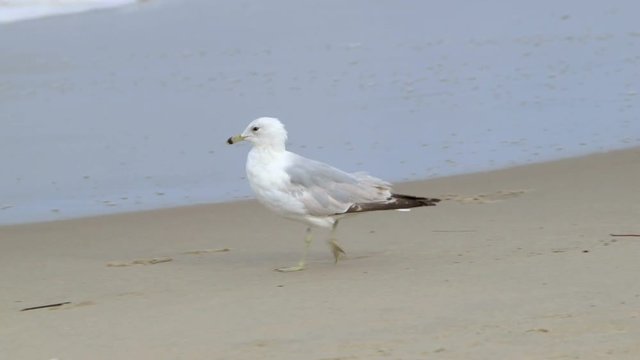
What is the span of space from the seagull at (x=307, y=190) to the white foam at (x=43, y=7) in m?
12.0

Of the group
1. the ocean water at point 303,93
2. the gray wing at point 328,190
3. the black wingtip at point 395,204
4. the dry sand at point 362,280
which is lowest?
the dry sand at point 362,280

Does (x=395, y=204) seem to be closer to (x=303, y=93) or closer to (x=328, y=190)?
(x=328, y=190)

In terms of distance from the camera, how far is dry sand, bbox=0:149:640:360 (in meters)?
5.11

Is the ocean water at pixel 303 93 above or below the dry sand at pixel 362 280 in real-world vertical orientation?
above

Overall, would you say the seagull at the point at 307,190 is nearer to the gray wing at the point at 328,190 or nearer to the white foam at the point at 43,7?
the gray wing at the point at 328,190

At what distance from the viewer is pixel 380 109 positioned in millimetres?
11617

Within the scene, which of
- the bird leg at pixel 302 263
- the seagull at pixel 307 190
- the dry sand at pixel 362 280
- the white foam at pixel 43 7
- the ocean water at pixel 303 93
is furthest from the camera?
the white foam at pixel 43 7

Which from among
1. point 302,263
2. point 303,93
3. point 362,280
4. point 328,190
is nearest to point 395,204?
point 328,190

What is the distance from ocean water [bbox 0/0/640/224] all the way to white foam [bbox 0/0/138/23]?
3.29 ft

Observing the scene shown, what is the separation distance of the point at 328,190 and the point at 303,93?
5.34 meters

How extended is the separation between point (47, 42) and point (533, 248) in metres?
10.2

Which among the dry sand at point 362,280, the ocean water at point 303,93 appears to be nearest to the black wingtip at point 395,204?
the dry sand at point 362,280

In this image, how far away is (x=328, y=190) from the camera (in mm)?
7113

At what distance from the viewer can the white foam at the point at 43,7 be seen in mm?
18891
